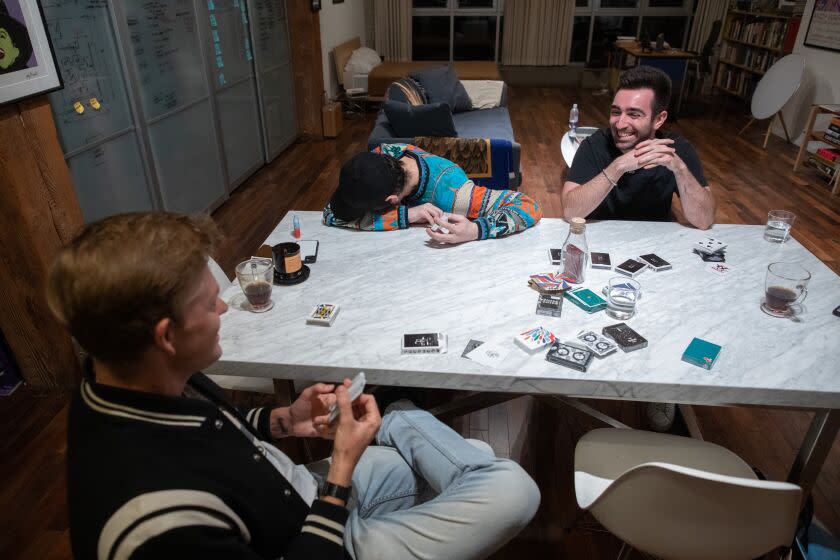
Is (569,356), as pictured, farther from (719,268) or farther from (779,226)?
(779,226)

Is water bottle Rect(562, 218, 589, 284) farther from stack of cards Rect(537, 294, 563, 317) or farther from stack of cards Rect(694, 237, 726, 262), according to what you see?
stack of cards Rect(694, 237, 726, 262)

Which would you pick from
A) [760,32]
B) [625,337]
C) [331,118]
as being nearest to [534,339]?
[625,337]

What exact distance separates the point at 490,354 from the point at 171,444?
0.74 meters

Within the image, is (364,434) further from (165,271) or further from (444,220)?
(444,220)

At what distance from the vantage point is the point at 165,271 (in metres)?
0.75

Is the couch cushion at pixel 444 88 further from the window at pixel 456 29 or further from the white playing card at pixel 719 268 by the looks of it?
the window at pixel 456 29

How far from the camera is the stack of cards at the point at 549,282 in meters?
1.52

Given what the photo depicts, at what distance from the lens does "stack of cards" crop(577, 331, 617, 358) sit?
128 centimetres

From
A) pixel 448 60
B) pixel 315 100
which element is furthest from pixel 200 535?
pixel 448 60

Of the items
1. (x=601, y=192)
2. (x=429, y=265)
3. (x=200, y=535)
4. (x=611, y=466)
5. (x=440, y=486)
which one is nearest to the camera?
(x=200, y=535)

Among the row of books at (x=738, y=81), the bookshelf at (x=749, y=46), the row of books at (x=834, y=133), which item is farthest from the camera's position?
the row of books at (x=738, y=81)

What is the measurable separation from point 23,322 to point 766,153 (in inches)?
245

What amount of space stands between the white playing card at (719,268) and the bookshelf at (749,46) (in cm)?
557

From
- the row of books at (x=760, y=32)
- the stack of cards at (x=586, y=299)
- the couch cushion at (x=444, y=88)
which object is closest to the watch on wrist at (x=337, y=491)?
the stack of cards at (x=586, y=299)
